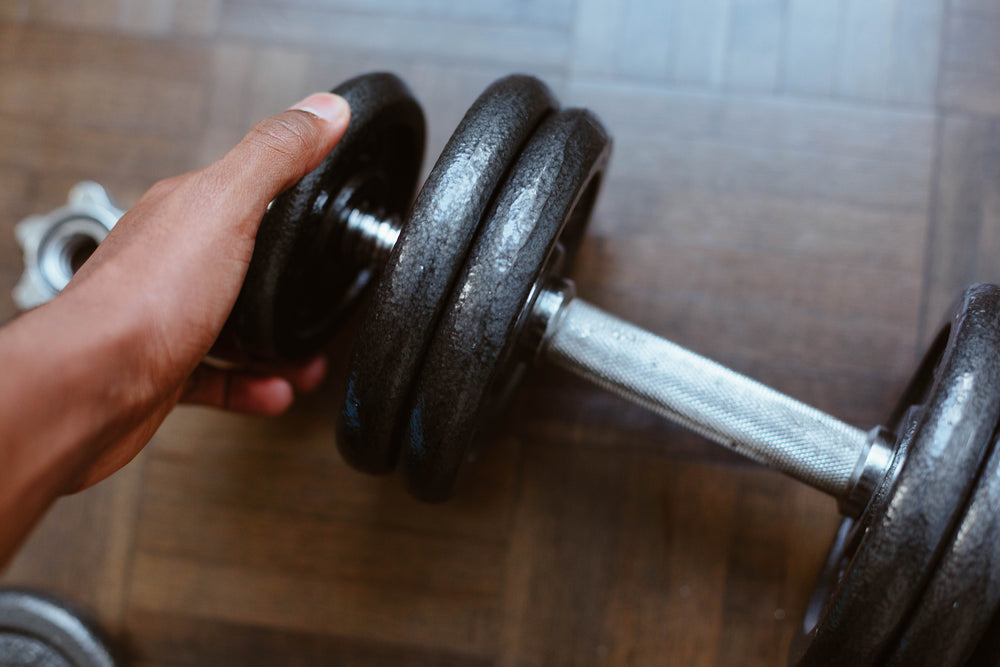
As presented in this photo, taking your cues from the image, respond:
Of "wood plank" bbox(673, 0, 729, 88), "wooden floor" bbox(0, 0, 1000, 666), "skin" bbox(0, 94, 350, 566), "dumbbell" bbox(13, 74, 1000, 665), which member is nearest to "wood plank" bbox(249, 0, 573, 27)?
"wooden floor" bbox(0, 0, 1000, 666)

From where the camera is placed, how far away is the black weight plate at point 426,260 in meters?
0.54

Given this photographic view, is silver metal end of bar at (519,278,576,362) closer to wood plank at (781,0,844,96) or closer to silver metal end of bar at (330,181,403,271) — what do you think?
silver metal end of bar at (330,181,403,271)

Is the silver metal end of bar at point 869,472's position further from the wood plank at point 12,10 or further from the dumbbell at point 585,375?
the wood plank at point 12,10

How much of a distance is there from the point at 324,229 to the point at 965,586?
0.60m

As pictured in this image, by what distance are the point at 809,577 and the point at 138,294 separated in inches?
31.1

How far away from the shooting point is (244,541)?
879 mm

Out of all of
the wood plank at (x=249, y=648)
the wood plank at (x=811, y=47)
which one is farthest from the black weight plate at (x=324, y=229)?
the wood plank at (x=811, y=47)

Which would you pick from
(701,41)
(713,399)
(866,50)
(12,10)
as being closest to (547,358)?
(713,399)

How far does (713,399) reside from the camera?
2.10ft

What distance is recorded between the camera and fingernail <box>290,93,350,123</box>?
2.05 ft

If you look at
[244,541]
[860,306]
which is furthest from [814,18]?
[244,541]

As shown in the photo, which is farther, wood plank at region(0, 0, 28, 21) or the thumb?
wood plank at region(0, 0, 28, 21)

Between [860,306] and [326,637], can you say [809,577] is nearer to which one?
[860,306]

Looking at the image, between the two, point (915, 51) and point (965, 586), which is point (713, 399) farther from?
point (915, 51)
